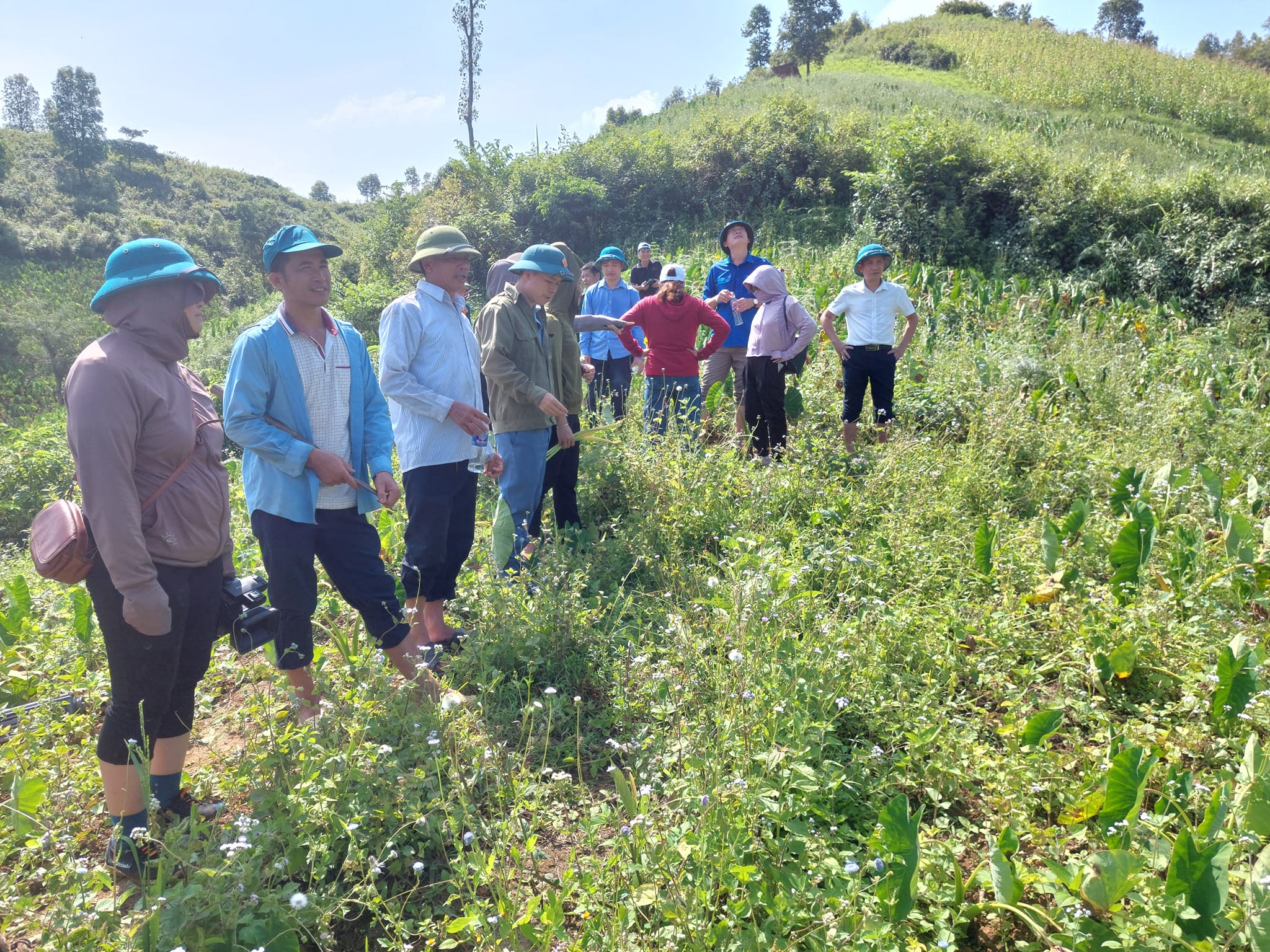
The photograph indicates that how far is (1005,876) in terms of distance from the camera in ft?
5.92

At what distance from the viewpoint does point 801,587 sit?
342 cm

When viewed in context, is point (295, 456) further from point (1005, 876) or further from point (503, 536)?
point (1005, 876)

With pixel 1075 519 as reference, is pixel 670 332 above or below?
above

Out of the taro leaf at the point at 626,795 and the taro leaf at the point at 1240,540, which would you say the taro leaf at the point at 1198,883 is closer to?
the taro leaf at the point at 626,795

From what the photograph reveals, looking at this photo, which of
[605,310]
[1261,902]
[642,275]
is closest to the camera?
[1261,902]

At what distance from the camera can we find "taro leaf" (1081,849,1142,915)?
63.8 inches

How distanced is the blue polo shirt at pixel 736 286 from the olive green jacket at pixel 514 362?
2487 mm

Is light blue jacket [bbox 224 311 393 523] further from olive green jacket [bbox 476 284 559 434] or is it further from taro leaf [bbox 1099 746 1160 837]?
taro leaf [bbox 1099 746 1160 837]

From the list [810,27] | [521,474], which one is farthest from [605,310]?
[810,27]

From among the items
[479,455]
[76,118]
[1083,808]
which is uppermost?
[76,118]

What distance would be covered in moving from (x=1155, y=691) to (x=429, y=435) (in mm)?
3247

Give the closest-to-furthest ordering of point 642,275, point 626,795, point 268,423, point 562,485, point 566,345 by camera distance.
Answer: point 626,795 < point 268,423 < point 566,345 < point 562,485 < point 642,275

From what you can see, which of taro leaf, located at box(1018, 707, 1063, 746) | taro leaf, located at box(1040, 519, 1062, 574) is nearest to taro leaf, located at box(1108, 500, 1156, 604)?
taro leaf, located at box(1040, 519, 1062, 574)

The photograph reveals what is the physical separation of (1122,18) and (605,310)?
6210cm
